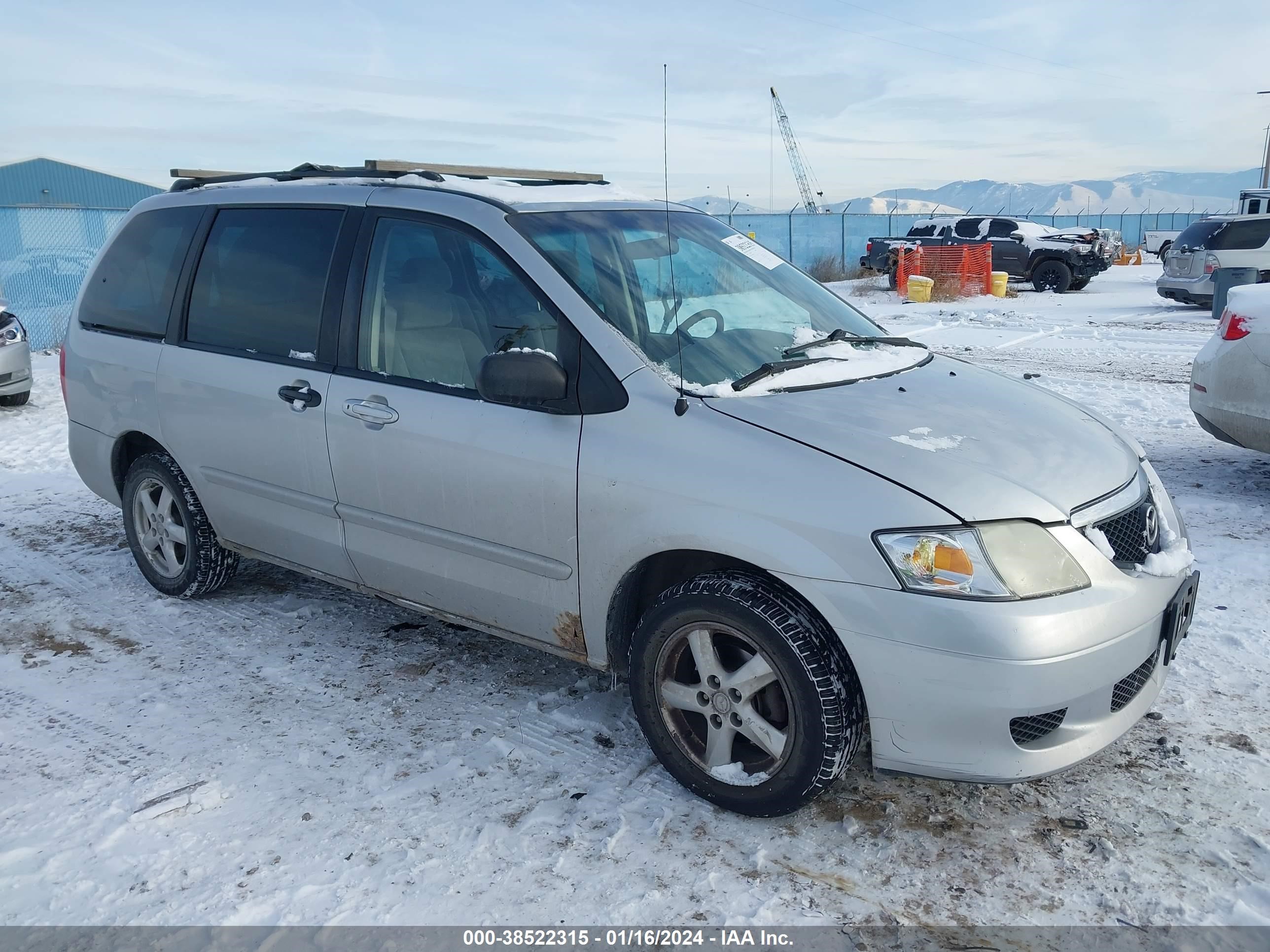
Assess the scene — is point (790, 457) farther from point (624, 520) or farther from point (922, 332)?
point (922, 332)

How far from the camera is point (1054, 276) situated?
22031 millimetres

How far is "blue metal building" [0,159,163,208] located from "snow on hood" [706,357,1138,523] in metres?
39.9

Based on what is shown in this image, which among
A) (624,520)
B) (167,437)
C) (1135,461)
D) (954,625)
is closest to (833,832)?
(954,625)

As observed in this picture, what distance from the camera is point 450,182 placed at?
3.79 meters

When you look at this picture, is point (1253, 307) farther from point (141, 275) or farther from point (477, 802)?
point (141, 275)

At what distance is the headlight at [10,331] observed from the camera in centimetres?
975

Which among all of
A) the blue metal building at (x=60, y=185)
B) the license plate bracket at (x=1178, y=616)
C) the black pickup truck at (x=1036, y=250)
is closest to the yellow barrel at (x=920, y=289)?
the black pickup truck at (x=1036, y=250)

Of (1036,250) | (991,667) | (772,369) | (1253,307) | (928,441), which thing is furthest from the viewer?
(1036,250)

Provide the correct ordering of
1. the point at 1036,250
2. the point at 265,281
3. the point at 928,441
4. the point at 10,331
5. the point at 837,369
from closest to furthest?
the point at 928,441 < the point at 837,369 < the point at 265,281 < the point at 10,331 < the point at 1036,250

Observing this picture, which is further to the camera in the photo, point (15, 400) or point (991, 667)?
point (15, 400)

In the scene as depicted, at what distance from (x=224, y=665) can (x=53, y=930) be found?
63.0 inches

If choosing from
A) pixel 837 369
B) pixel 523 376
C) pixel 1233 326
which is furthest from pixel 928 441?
pixel 1233 326

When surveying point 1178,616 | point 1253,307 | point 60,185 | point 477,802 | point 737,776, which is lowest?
point 477,802

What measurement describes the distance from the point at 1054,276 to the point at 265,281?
838 inches
